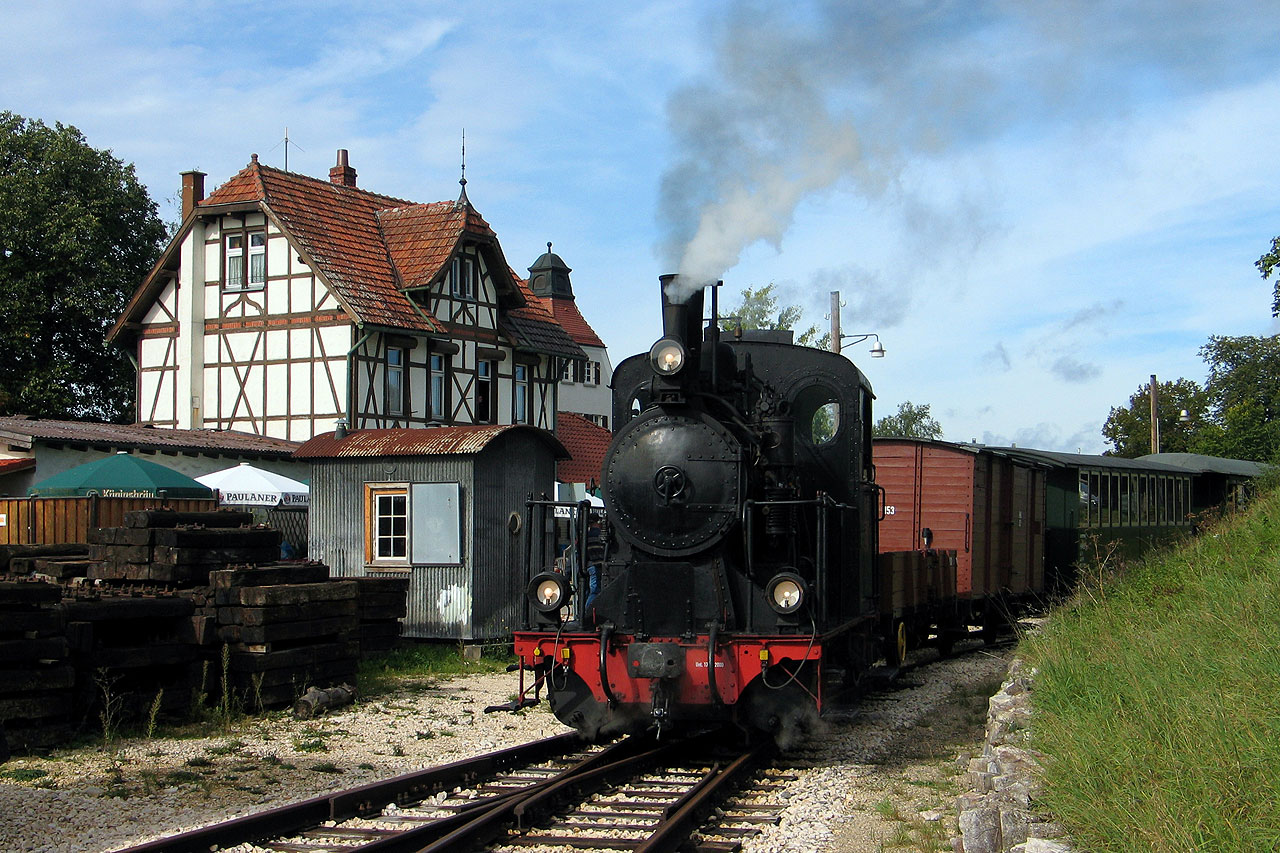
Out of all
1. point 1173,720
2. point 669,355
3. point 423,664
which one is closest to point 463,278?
point 423,664

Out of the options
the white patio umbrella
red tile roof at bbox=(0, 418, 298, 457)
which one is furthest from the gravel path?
red tile roof at bbox=(0, 418, 298, 457)

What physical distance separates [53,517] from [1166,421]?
54.0 m

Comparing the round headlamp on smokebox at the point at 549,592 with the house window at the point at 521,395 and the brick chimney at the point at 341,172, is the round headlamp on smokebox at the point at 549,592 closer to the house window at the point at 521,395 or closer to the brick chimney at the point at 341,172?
the house window at the point at 521,395

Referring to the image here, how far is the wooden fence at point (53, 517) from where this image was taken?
17484 mm

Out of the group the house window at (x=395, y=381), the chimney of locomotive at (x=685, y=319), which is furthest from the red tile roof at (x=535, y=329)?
the chimney of locomotive at (x=685, y=319)

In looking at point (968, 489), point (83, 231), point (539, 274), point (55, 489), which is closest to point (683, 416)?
point (968, 489)

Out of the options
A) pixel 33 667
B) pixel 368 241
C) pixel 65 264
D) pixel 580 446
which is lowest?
pixel 33 667

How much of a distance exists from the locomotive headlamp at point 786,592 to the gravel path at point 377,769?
3.89ft

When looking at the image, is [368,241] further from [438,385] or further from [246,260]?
[438,385]

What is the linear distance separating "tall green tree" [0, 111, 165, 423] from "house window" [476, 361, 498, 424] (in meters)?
14.5

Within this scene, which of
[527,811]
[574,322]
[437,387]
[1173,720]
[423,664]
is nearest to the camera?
[1173,720]

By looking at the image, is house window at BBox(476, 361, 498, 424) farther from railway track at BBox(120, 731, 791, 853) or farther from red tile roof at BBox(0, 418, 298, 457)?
railway track at BBox(120, 731, 791, 853)

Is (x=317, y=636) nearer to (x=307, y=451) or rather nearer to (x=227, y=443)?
(x=307, y=451)

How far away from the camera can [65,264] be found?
1467 inches
